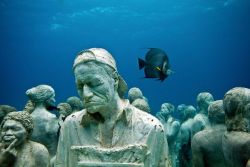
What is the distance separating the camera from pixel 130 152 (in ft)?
12.0

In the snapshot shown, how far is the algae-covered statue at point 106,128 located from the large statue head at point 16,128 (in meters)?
1.37

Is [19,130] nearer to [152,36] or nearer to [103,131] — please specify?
[103,131]

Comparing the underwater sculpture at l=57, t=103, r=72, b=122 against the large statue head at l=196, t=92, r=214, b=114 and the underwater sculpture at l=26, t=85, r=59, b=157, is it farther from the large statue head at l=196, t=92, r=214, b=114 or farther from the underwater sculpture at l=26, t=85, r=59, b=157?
the large statue head at l=196, t=92, r=214, b=114

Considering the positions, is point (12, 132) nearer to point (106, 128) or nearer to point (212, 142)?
point (106, 128)

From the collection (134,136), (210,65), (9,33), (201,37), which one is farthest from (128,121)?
(210,65)

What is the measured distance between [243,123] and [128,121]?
1.83 m

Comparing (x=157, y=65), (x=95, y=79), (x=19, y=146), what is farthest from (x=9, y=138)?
(x=157, y=65)

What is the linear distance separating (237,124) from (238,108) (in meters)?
0.21

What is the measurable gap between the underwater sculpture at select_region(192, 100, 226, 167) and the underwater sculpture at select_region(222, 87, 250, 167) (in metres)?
0.90

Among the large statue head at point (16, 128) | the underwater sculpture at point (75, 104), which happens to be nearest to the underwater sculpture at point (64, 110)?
the underwater sculpture at point (75, 104)

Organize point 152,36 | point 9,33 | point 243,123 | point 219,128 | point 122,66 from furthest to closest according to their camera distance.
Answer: point 122,66 < point 152,36 < point 9,33 < point 219,128 < point 243,123

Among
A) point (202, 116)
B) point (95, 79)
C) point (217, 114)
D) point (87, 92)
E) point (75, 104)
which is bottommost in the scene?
point (202, 116)

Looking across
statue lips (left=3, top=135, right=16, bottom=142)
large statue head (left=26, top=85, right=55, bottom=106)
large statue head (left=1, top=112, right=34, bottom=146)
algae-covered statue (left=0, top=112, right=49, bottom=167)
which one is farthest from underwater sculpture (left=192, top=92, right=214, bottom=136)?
statue lips (left=3, top=135, right=16, bottom=142)

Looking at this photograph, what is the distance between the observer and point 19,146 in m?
5.13
